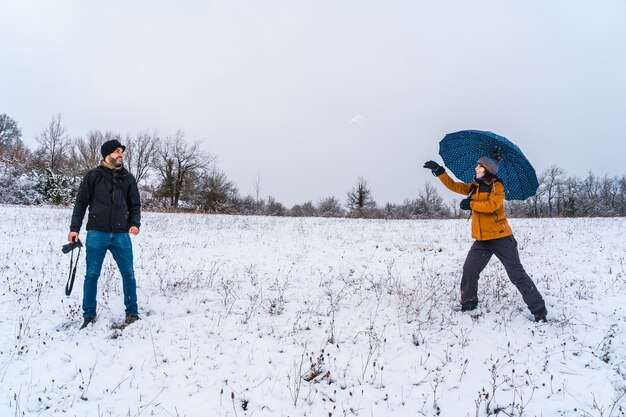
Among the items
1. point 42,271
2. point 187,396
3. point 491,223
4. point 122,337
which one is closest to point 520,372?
point 491,223

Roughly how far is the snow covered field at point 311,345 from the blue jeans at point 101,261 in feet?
1.12

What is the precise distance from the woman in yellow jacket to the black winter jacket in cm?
442

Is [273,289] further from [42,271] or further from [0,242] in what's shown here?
[0,242]

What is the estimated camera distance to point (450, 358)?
4.05 metres

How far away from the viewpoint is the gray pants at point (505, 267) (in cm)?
466

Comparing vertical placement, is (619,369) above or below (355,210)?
below

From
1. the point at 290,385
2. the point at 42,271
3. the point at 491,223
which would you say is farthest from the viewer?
the point at 42,271

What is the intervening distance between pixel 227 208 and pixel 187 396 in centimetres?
4541

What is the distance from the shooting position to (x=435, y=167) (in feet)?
16.2

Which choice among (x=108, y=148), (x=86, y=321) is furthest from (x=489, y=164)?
(x=86, y=321)

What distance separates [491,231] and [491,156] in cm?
112

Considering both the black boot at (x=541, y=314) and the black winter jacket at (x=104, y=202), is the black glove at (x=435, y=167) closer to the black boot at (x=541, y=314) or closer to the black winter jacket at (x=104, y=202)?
the black boot at (x=541, y=314)

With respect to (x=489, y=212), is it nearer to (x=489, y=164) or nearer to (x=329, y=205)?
(x=489, y=164)

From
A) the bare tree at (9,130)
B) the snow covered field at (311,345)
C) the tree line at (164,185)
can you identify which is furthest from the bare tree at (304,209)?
the bare tree at (9,130)
